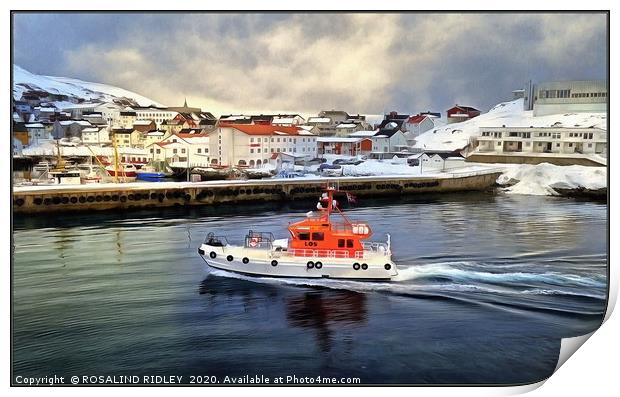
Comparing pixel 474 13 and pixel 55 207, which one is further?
pixel 55 207

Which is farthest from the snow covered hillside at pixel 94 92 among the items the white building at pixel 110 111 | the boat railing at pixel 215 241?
the boat railing at pixel 215 241

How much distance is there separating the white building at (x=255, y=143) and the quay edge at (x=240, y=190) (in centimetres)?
17

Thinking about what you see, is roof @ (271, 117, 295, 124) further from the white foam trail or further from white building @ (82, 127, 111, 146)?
the white foam trail

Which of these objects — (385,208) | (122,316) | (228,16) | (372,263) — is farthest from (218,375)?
(228,16)

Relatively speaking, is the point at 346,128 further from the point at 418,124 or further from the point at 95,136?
the point at 95,136

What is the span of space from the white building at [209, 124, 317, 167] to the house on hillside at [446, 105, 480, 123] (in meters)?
0.88

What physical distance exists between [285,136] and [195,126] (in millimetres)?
577

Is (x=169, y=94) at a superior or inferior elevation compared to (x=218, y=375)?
superior

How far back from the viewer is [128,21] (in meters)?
4.00

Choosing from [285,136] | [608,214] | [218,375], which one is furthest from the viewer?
[285,136]

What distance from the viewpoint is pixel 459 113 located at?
4301mm

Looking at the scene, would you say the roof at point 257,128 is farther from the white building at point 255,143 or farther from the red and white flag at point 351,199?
the red and white flag at point 351,199

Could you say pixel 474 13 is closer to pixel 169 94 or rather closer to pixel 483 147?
pixel 483 147

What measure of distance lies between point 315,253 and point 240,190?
0.70m
